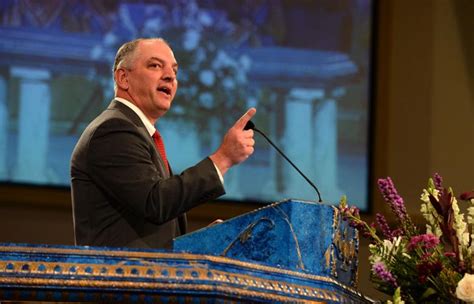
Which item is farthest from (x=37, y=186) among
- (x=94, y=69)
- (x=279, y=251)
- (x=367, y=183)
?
(x=279, y=251)

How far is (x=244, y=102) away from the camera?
561 cm

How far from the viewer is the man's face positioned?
315 centimetres

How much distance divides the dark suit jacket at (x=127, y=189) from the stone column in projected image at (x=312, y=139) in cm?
279

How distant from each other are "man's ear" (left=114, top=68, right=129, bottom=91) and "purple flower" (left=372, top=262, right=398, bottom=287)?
1.16 metres

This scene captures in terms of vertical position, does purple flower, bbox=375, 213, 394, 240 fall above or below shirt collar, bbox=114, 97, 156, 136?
below

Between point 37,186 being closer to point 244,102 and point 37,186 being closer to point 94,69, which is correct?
point 94,69

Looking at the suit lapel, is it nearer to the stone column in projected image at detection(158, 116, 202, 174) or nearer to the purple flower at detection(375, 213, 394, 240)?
the purple flower at detection(375, 213, 394, 240)

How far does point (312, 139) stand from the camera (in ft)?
→ 18.6

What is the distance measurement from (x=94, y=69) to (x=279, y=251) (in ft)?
11.3

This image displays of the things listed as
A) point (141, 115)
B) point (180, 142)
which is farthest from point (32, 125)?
point (141, 115)

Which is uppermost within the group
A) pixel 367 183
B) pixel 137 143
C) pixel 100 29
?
pixel 100 29

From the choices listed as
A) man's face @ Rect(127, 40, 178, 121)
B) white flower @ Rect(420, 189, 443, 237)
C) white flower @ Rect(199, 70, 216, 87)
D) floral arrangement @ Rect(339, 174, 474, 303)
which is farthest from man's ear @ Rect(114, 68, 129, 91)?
white flower @ Rect(199, 70, 216, 87)

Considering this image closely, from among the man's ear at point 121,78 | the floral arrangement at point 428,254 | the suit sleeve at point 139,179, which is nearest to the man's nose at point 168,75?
the man's ear at point 121,78

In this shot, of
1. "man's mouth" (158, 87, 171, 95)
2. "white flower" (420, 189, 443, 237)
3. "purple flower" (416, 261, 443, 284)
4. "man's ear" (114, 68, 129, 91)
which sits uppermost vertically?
"man's ear" (114, 68, 129, 91)
